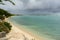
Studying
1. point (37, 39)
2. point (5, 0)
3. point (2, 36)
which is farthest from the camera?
point (37, 39)

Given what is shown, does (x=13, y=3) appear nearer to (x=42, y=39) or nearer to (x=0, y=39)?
(x=0, y=39)

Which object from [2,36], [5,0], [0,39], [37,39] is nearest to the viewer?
[5,0]

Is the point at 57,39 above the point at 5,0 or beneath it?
beneath

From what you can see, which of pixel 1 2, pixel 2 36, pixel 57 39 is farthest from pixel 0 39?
pixel 57 39

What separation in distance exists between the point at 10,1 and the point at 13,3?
0.25 meters

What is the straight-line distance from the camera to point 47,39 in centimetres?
1694

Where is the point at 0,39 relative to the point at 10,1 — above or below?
below

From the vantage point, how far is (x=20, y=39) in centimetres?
1419

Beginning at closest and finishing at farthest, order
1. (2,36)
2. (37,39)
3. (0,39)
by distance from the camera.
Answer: (0,39)
(2,36)
(37,39)

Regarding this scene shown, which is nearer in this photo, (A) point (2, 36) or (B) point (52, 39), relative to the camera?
(A) point (2, 36)

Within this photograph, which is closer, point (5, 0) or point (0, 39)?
point (5, 0)

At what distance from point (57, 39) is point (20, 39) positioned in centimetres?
418

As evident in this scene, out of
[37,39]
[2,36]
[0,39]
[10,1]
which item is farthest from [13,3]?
[37,39]

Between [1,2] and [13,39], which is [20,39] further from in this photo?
[1,2]
